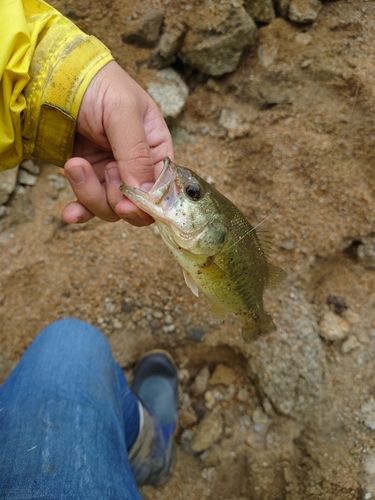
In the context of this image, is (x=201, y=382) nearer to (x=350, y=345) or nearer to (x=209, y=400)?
(x=209, y=400)

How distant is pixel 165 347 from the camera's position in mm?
2736

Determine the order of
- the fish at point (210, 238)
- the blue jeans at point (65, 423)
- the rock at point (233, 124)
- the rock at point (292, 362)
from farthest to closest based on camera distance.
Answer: the rock at point (233, 124), the rock at point (292, 362), the fish at point (210, 238), the blue jeans at point (65, 423)

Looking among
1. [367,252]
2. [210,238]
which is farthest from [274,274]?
[367,252]

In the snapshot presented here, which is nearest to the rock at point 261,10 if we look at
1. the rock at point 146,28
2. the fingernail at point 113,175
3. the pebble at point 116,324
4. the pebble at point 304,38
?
the pebble at point 304,38

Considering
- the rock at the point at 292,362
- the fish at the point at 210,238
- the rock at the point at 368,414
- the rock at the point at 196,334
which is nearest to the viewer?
the fish at the point at 210,238

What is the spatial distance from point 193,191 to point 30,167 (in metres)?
1.65

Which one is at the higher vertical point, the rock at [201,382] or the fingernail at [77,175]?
the fingernail at [77,175]

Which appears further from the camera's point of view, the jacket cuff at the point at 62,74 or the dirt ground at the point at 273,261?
the dirt ground at the point at 273,261

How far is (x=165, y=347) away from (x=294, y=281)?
103 cm

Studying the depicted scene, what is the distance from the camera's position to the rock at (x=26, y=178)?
2.73 meters

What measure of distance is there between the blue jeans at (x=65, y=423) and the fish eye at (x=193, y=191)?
1056mm

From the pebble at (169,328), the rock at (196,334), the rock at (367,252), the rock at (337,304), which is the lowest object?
the pebble at (169,328)

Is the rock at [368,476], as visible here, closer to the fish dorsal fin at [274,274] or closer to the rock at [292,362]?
the rock at [292,362]

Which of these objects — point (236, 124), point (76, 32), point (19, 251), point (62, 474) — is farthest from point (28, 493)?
point (236, 124)
